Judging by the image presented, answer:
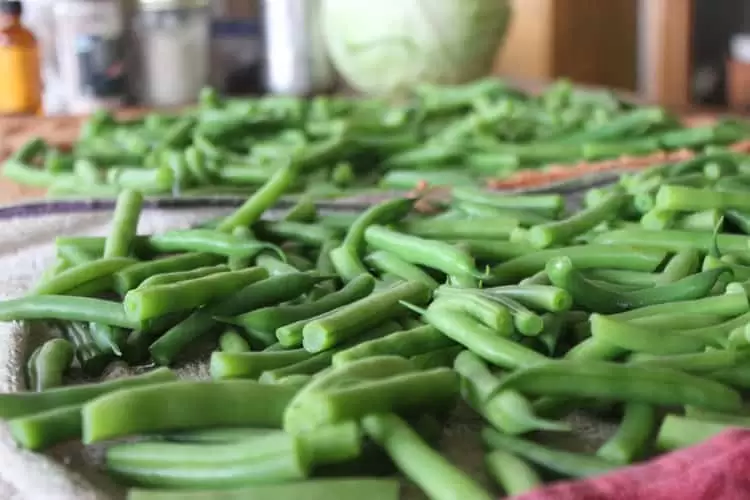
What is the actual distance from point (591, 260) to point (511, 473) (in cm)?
40

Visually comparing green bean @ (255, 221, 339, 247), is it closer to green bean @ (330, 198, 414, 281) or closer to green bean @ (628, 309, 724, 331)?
green bean @ (330, 198, 414, 281)

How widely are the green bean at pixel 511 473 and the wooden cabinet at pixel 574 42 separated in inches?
94.4

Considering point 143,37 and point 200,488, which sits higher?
point 143,37

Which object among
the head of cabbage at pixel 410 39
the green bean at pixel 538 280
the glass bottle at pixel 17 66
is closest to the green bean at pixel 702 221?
the green bean at pixel 538 280

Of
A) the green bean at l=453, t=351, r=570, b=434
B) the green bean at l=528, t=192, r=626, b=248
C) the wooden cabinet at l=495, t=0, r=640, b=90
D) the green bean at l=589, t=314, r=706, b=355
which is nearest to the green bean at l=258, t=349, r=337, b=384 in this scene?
the green bean at l=453, t=351, r=570, b=434

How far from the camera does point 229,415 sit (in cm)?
68

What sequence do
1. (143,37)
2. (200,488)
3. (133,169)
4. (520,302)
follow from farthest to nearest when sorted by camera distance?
1. (143,37)
2. (133,169)
3. (520,302)
4. (200,488)

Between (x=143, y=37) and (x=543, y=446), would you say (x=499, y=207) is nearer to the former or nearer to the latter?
(x=543, y=446)

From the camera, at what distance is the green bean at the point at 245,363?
30.3 inches

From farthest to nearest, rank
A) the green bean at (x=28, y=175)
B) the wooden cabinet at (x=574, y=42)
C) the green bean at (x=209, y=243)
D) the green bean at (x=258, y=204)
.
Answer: the wooden cabinet at (x=574, y=42), the green bean at (x=28, y=175), the green bean at (x=258, y=204), the green bean at (x=209, y=243)

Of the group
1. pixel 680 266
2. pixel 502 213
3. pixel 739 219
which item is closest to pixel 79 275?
pixel 502 213

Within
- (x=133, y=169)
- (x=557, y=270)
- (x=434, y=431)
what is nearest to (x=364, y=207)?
(x=133, y=169)

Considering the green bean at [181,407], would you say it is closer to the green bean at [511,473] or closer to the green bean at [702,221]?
the green bean at [511,473]

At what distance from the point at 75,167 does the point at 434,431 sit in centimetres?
104
